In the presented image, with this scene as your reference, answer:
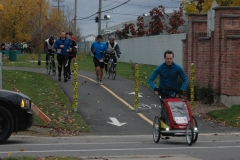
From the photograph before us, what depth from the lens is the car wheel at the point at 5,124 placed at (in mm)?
12711

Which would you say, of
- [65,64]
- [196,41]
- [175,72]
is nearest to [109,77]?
[65,64]

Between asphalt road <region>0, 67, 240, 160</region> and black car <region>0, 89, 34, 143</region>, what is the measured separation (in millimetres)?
357

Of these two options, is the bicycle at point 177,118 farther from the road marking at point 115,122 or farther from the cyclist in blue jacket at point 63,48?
the cyclist in blue jacket at point 63,48

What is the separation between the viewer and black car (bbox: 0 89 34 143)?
12.7 meters

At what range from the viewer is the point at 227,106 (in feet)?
64.7

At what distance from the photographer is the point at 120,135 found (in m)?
15.6

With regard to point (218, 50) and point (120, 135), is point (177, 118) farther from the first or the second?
point (218, 50)

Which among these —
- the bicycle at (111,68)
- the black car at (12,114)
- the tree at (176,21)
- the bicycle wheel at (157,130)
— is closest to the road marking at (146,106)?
the bicycle at (111,68)

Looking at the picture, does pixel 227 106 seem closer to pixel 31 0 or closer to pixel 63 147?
pixel 63 147

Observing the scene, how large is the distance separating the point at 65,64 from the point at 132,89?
119 inches

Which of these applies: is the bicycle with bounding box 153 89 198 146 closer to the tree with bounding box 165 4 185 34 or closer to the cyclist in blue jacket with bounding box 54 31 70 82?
the cyclist in blue jacket with bounding box 54 31 70 82

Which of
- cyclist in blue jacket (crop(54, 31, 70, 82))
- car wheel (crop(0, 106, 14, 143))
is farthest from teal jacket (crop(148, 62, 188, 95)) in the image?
cyclist in blue jacket (crop(54, 31, 70, 82))

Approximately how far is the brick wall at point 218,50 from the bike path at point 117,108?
2065 mm


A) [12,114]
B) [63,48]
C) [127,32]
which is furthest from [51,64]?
[127,32]
